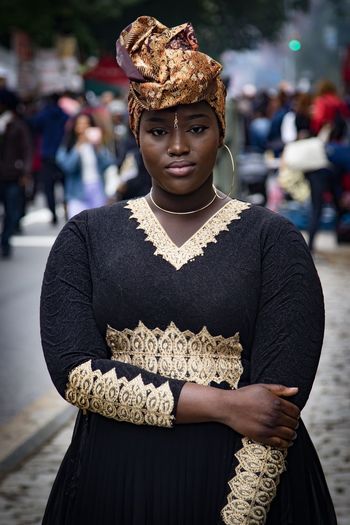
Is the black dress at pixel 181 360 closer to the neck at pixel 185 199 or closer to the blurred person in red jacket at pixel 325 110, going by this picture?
the neck at pixel 185 199

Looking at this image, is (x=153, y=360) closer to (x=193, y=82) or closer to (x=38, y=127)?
(x=193, y=82)

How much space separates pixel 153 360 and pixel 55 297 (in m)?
0.26

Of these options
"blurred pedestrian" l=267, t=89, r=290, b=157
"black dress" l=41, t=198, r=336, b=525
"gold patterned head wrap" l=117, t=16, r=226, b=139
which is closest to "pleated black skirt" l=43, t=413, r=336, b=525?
"black dress" l=41, t=198, r=336, b=525

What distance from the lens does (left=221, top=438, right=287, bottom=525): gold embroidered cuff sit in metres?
3.06

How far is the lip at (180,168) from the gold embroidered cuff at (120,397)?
1.45ft

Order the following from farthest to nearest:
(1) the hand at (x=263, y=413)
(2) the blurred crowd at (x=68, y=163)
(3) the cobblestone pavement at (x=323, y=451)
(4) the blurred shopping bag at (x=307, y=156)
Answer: (4) the blurred shopping bag at (x=307, y=156) → (2) the blurred crowd at (x=68, y=163) → (3) the cobblestone pavement at (x=323, y=451) → (1) the hand at (x=263, y=413)

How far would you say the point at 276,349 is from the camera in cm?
308

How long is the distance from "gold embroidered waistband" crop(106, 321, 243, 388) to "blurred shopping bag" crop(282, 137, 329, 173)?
1422cm

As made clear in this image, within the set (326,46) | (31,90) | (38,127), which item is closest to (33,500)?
(38,127)

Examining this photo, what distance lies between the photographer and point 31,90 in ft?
115

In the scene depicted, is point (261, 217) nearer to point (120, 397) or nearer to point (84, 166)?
point (120, 397)

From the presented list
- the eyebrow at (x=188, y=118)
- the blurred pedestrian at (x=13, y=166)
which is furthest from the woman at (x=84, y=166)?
the eyebrow at (x=188, y=118)

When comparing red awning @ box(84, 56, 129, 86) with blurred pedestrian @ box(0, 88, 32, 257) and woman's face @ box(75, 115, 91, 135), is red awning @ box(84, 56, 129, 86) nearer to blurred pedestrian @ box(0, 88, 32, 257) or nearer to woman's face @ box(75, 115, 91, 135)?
blurred pedestrian @ box(0, 88, 32, 257)

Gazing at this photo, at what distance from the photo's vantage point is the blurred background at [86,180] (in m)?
7.60
